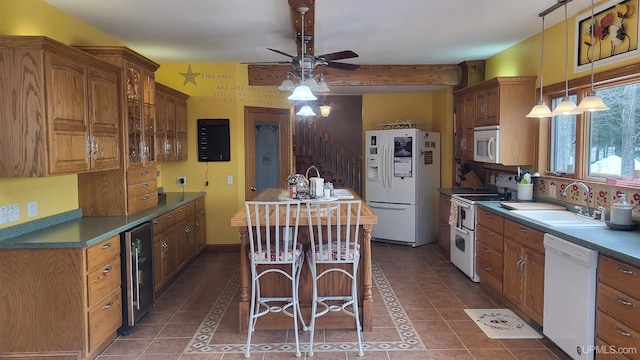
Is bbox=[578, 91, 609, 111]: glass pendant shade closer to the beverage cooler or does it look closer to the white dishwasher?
the white dishwasher

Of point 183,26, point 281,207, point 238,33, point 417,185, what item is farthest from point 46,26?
point 417,185

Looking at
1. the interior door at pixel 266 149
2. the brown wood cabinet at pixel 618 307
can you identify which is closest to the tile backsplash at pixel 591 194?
the brown wood cabinet at pixel 618 307

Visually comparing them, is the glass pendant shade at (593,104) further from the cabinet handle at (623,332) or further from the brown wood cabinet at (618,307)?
the cabinet handle at (623,332)

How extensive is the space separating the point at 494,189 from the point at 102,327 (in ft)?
15.0

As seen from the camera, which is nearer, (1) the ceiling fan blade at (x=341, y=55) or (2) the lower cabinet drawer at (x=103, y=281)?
(2) the lower cabinet drawer at (x=103, y=281)

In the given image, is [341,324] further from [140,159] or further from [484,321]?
[140,159]

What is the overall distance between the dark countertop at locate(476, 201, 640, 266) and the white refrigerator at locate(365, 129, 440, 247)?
3.09 meters

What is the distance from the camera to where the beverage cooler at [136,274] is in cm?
339

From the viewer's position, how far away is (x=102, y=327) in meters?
3.06

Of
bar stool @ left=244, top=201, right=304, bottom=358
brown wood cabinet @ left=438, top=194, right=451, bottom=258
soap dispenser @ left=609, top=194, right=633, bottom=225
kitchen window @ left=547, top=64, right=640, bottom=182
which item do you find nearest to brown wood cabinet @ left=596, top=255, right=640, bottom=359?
soap dispenser @ left=609, top=194, right=633, bottom=225

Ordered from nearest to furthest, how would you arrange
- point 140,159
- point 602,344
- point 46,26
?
point 602,344
point 46,26
point 140,159

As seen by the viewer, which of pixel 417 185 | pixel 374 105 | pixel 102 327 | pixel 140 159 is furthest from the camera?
pixel 374 105

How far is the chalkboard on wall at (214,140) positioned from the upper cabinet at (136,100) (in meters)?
1.48

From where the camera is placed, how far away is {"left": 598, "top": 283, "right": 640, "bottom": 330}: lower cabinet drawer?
2281 millimetres
